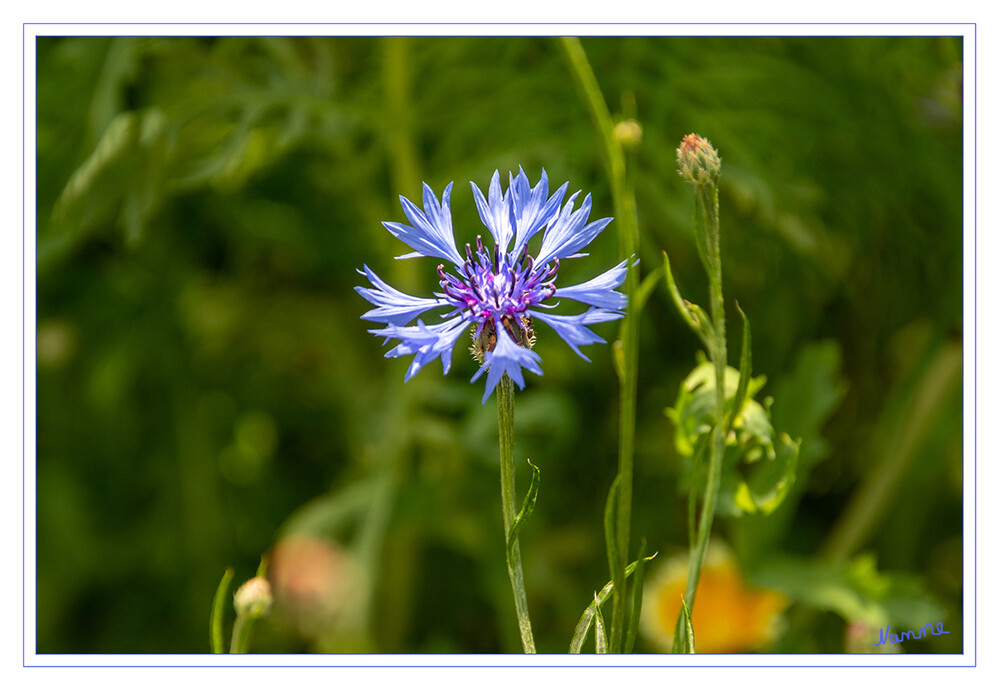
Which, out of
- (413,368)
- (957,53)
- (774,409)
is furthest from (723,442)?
(957,53)

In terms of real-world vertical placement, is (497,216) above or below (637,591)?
above

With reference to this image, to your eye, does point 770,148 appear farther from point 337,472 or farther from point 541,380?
point 337,472

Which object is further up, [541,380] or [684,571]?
[541,380]

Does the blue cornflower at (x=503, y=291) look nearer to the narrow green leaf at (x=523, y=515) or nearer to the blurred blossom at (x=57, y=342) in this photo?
the narrow green leaf at (x=523, y=515)

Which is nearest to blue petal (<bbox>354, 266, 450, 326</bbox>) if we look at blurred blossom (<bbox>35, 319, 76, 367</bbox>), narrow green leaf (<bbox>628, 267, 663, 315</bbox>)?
narrow green leaf (<bbox>628, 267, 663, 315</bbox>)

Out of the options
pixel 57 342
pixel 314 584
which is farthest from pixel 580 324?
pixel 57 342

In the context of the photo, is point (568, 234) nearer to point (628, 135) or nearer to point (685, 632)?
point (628, 135)
